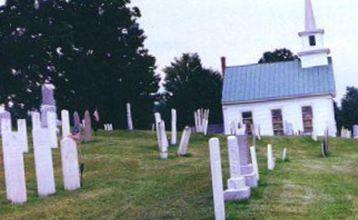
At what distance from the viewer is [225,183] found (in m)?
15.0

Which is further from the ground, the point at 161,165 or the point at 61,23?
the point at 61,23

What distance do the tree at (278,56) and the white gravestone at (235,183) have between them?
224ft

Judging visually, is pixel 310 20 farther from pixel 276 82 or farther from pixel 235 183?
pixel 235 183

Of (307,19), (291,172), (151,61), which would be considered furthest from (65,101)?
(291,172)

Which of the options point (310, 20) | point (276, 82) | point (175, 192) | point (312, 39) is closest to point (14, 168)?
point (175, 192)

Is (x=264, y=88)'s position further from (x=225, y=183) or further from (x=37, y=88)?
(x=225, y=183)

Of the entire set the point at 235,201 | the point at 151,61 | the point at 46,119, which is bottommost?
the point at 235,201

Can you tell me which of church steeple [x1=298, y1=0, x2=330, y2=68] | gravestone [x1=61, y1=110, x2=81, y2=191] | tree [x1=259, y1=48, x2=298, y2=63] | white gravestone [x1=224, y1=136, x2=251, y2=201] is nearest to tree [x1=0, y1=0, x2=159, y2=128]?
church steeple [x1=298, y1=0, x2=330, y2=68]

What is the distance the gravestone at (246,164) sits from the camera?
47.7 ft

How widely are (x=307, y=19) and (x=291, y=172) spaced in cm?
4214

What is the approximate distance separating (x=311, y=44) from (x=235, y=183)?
1826 inches

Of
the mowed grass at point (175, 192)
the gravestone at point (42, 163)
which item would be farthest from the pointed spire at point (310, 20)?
the gravestone at point (42, 163)

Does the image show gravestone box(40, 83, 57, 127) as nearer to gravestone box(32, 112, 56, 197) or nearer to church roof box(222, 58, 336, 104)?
gravestone box(32, 112, 56, 197)

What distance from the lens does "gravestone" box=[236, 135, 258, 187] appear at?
14545 mm
